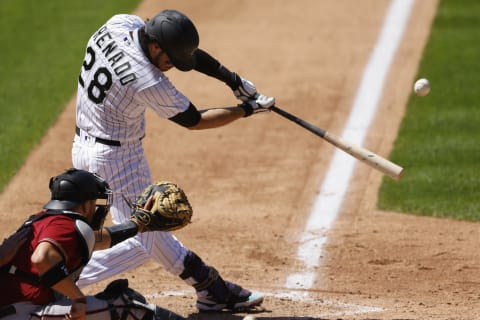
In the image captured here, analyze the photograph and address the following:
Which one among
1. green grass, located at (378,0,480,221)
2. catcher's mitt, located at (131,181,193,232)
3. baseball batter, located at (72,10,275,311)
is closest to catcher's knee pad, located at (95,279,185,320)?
catcher's mitt, located at (131,181,193,232)

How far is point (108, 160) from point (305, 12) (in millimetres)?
7537

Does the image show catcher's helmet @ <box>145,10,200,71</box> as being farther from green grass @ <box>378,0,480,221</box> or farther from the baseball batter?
green grass @ <box>378,0,480,221</box>

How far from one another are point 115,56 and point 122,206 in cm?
96

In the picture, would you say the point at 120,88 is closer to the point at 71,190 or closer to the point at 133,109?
the point at 133,109

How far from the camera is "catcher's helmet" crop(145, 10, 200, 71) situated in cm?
576

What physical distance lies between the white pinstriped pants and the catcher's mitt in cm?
64

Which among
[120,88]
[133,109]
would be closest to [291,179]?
[133,109]

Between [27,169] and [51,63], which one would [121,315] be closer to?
[27,169]

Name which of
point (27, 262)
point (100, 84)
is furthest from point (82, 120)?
point (27, 262)

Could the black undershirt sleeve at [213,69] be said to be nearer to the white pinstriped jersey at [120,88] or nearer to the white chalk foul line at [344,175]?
the white pinstriped jersey at [120,88]

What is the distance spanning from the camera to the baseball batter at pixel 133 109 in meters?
5.83

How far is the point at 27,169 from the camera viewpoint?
30.6 feet

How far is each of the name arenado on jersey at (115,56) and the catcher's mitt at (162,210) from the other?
0.79 m

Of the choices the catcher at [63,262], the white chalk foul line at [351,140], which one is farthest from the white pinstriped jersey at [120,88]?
the white chalk foul line at [351,140]
